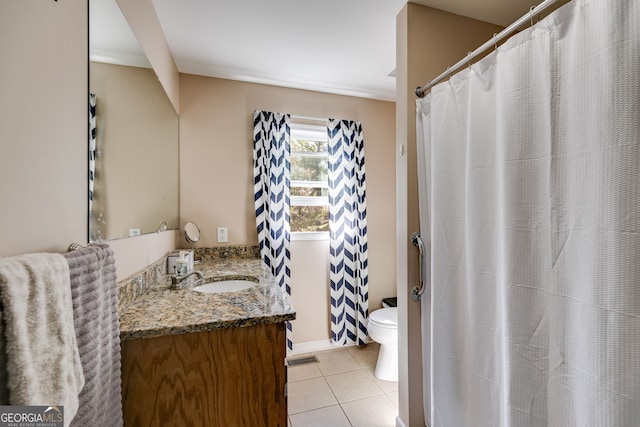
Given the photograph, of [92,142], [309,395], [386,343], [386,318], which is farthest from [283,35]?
[309,395]

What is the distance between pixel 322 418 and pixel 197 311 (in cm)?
124

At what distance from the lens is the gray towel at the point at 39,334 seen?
419mm

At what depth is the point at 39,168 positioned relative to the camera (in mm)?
656

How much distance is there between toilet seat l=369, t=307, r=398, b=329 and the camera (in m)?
2.02

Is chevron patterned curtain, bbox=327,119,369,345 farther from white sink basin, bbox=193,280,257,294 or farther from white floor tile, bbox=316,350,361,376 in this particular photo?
white sink basin, bbox=193,280,257,294

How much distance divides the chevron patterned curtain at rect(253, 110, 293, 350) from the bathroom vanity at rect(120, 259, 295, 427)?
126cm

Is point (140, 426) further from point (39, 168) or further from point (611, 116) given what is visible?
point (611, 116)

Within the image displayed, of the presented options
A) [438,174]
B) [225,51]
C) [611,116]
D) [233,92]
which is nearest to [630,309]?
[611,116]

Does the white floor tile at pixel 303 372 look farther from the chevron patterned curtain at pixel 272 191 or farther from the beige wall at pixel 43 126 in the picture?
the beige wall at pixel 43 126

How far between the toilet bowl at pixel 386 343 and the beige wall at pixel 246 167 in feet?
1.89

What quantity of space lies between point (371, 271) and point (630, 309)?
80.9 inches

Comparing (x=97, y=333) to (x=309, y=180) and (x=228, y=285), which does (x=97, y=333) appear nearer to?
(x=228, y=285)

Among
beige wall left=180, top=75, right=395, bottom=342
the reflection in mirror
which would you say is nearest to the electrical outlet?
beige wall left=180, top=75, right=395, bottom=342

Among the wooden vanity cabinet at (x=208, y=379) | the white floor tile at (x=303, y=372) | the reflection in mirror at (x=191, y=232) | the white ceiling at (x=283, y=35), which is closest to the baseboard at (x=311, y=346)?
the white floor tile at (x=303, y=372)
